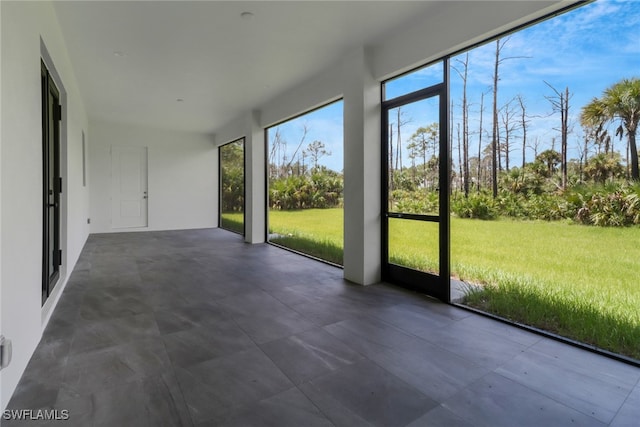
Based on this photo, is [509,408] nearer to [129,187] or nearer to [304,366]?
[304,366]

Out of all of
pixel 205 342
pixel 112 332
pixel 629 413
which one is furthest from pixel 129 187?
pixel 629 413

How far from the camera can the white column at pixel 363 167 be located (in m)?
4.01

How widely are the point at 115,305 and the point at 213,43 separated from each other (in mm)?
2933

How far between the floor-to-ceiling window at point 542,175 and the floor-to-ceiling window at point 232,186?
5385 mm

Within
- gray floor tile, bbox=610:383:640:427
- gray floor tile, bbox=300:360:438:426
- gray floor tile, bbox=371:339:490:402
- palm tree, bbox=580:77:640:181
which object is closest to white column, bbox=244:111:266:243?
gray floor tile, bbox=371:339:490:402

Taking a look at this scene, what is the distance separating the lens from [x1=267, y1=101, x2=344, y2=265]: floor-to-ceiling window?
5520mm

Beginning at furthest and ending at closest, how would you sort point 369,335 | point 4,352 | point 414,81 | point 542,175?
point 414,81, point 542,175, point 369,335, point 4,352

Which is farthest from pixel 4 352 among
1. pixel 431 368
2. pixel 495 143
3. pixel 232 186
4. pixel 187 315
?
pixel 232 186

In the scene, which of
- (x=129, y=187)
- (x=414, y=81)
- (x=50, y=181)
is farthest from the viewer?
(x=129, y=187)

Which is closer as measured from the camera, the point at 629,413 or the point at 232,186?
the point at 629,413

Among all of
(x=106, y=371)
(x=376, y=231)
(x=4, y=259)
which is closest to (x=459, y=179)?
(x=376, y=231)

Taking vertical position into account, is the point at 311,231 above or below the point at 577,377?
above

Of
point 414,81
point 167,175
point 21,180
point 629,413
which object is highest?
point 414,81

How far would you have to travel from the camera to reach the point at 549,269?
2986 mm
